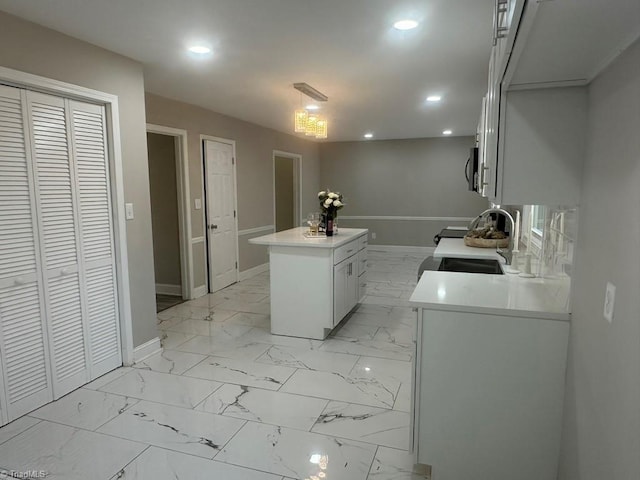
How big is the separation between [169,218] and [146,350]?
2355 mm

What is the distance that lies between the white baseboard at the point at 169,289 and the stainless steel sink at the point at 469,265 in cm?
346

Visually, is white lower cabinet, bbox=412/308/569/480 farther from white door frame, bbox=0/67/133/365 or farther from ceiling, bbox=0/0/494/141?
white door frame, bbox=0/67/133/365

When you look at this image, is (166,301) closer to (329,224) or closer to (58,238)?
(329,224)

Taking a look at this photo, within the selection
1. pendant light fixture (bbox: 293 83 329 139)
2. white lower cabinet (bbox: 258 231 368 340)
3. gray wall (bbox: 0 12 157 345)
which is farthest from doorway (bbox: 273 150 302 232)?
gray wall (bbox: 0 12 157 345)

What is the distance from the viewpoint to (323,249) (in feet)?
11.8

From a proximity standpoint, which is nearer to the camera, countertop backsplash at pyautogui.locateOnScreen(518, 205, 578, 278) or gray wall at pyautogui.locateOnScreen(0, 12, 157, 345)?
countertop backsplash at pyautogui.locateOnScreen(518, 205, 578, 278)

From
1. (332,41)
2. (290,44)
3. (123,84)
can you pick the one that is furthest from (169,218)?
(332,41)

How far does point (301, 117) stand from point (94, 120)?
1834mm

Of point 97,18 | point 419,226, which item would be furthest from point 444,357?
point 419,226

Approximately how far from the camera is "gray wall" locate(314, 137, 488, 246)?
26.3 ft

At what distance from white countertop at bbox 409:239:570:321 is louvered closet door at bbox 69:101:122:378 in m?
2.27

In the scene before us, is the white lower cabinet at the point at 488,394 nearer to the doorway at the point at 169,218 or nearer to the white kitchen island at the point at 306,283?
the white kitchen island at the point at 306,283

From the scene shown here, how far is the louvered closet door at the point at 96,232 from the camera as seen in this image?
2773 mm

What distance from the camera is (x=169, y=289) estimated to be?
5.39m
